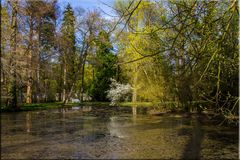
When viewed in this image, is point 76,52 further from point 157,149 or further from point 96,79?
point 157,149

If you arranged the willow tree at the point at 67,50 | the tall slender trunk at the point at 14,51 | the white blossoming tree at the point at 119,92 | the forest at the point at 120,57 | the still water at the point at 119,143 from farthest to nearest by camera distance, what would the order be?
the white blossoming tree at the point at 119,92, the willow tree at the point at 67,50, the tall slender trunk at the point at 14,51, the still water at the point at 119,143, the forest at the point at 120,57

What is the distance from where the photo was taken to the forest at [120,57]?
739 cm

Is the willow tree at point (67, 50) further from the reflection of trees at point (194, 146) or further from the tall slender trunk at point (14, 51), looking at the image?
the reflection of trees at point (194, 146)

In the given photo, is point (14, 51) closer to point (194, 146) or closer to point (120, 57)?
point (120, 57)

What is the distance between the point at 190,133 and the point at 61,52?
24.1 m

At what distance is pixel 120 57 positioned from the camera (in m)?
24.8

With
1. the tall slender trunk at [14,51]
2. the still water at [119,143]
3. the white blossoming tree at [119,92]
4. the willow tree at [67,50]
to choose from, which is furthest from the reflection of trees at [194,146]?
the willow tree at [67,50]

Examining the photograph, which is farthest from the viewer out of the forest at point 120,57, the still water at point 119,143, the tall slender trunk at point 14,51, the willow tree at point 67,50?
the willow tree at point 67,50

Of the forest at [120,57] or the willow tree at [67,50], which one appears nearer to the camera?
the forest at [120,57]

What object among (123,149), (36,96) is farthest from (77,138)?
(36,96)

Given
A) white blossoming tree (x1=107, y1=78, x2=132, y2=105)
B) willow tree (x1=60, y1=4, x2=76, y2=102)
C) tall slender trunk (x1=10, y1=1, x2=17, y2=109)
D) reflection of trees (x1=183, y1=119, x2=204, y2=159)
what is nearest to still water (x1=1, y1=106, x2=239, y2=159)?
reflection of trees (x1=183, y1=119, x2=204, y2=159)

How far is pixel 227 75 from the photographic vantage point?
10531mm

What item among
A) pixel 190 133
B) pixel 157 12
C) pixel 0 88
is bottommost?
pixel 190 133

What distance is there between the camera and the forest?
7.39 meters
